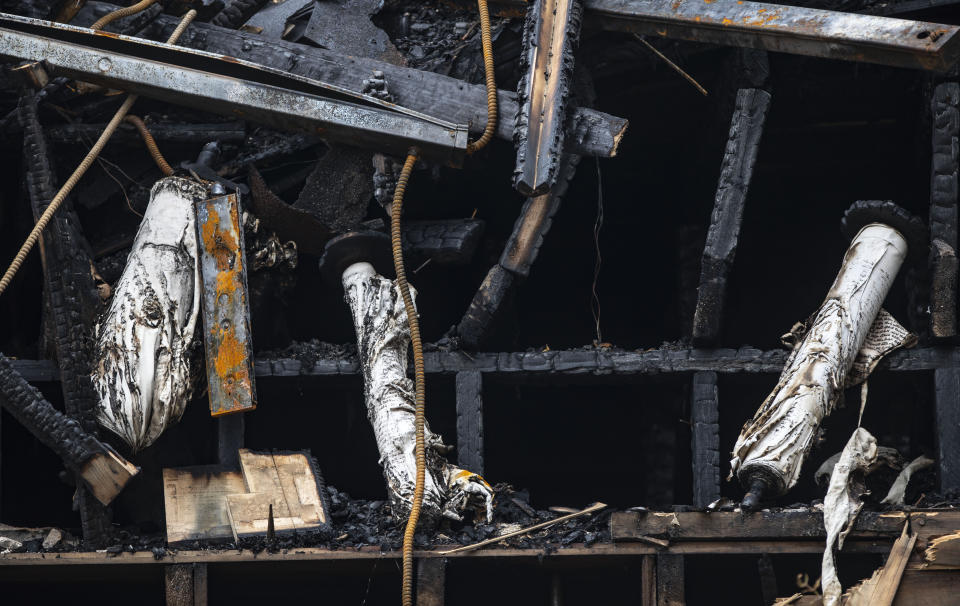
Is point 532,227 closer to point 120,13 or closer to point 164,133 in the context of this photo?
point 164,133

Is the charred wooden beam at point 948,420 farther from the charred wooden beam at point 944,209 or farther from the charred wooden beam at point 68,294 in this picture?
the charred wooden beam at point 68,294

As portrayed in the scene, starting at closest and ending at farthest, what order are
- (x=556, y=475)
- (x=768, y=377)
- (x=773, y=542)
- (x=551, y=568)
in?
(x=773, y=542) → (x=551, y=568) → (x=768, y=377) → (x=556, y=475)

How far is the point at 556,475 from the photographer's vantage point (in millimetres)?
11156

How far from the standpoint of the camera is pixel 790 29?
7.76 m

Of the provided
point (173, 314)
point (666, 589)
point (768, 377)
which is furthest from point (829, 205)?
point (173, 314)

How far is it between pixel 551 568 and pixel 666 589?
889 millimetres

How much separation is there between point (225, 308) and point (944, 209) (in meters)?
4.76

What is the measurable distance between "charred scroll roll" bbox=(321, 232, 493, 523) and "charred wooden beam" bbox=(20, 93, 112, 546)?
1653 millimetres

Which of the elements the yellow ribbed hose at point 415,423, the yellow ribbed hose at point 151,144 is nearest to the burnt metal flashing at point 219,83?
the yellow ribbed hose at point 151,144

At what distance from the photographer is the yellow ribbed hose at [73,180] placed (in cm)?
760

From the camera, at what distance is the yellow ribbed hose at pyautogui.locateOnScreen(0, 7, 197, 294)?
760cm

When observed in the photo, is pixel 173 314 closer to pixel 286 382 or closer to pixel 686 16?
pixel 286 382

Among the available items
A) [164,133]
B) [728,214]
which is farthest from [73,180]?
[728,214]

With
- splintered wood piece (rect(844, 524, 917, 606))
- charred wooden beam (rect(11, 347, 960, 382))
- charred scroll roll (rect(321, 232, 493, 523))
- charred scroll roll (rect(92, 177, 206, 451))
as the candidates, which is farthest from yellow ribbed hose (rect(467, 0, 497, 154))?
splintered wood piece (rect(844, 524, 917, 606))
